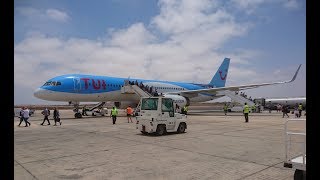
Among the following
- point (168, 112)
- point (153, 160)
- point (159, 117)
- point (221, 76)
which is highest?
point (221, 76)

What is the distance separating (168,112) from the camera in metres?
15.0

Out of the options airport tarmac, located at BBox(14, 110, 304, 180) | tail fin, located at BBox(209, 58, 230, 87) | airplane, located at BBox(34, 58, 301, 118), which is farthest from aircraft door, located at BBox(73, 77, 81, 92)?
tail fin, located at BBox(209, 58, 230, 87)

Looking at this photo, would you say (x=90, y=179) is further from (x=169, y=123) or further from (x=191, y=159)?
(x=169, y=123)

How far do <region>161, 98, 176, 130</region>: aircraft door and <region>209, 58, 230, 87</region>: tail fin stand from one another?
3330cm

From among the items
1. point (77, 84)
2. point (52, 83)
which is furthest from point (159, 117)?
point (52, 83)

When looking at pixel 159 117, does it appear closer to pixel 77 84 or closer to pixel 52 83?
pixel 77 84

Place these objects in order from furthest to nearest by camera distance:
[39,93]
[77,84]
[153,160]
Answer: [77,84], [39,93], [153,160]

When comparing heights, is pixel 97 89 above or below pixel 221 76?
below

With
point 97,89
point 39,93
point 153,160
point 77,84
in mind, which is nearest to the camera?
point 153,160

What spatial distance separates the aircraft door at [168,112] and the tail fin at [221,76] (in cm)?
3330

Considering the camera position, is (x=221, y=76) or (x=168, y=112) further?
(x=221, y=76)

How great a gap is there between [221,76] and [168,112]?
3515cm
